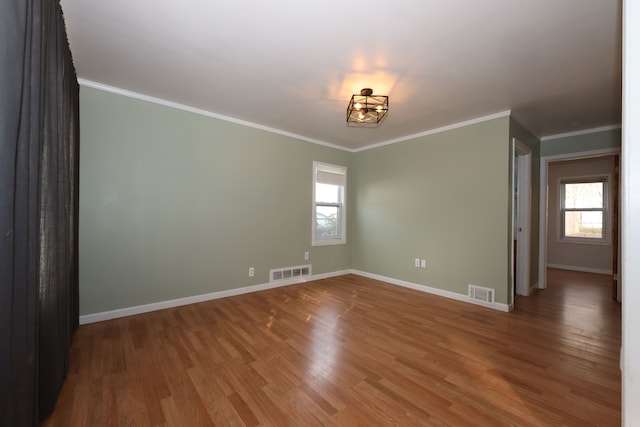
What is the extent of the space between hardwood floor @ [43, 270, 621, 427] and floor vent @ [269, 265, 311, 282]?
Answer: 80 centimetres

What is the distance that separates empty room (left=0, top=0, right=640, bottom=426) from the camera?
4.85ft

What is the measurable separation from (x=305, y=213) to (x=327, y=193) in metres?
0.71

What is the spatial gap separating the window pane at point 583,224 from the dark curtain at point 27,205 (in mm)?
8490

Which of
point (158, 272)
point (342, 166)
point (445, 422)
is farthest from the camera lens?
point (342, 166)

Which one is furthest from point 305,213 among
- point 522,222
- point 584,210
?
point 584,210

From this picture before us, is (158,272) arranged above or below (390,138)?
below

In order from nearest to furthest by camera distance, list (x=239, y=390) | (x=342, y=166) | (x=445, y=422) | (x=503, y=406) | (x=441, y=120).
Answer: (x=445, y=422) < (x=503, y=406) < (x=239, y=390) < (x=441, y=120) < (x=342, y=166)

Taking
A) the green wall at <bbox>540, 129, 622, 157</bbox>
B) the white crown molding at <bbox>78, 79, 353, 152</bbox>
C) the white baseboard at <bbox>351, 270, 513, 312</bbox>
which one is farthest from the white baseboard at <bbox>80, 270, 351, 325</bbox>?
the green wall at <bbox>540, 129, 622, 157</bbox>

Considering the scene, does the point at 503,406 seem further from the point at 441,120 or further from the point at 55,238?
the point at 441,120

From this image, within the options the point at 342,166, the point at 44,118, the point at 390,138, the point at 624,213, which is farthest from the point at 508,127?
the point at 44,118

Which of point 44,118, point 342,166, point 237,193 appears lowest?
point 237,193

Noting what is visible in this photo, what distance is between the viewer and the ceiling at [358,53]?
1.75 metres

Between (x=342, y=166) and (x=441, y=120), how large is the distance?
2.00 metres

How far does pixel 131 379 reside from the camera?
185 cm
